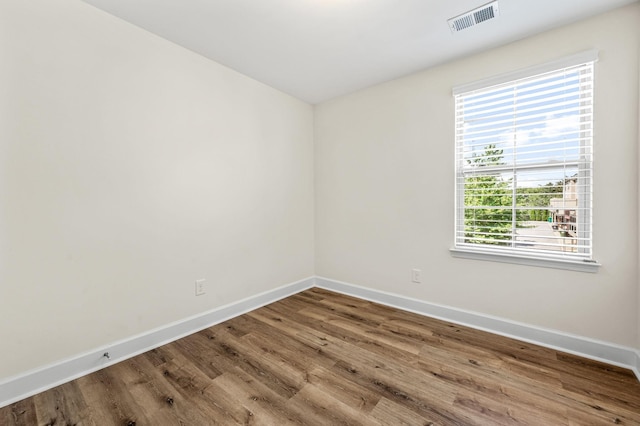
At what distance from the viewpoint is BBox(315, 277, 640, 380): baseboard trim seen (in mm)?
1870

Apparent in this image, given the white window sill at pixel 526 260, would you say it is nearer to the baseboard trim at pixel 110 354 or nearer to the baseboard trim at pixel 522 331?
the baseboard trim at pixel 522 331

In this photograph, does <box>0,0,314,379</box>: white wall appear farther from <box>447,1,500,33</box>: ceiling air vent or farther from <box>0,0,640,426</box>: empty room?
<box>447,1,500,33</box>: ceiling air vent

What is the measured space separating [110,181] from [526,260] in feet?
10.7

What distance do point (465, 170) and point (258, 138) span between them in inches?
83.8

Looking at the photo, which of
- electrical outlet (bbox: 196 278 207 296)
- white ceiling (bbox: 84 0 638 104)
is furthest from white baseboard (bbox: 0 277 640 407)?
white ceiling (bbox: 84 0 638 104)

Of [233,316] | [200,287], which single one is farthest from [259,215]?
[233,316]

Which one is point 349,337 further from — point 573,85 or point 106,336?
point 573,85

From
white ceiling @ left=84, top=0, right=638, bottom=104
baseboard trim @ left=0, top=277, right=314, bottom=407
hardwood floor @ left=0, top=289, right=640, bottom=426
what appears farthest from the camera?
white ceiling @ left=84, top=0, right=638, bottom=104

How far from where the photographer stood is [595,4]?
180 centimetres

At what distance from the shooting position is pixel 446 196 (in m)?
2.59

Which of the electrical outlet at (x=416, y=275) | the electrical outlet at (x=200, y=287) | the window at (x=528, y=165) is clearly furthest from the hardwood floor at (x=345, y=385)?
the window at (x=528, y=165)

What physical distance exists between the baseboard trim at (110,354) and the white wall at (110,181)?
56mm

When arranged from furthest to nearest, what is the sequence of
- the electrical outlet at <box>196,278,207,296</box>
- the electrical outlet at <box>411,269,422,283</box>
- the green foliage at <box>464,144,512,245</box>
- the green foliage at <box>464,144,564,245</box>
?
the electrical outlet at <box>411,269,422,283</box>, the electrical outlet at <box>196,278,207,296</box>, the green foliage at <box>464,144,512,245</box>, the green foliage at <box>464,144,564,245</box>

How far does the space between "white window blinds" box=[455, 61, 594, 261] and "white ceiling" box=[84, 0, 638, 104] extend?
0.42 meters
